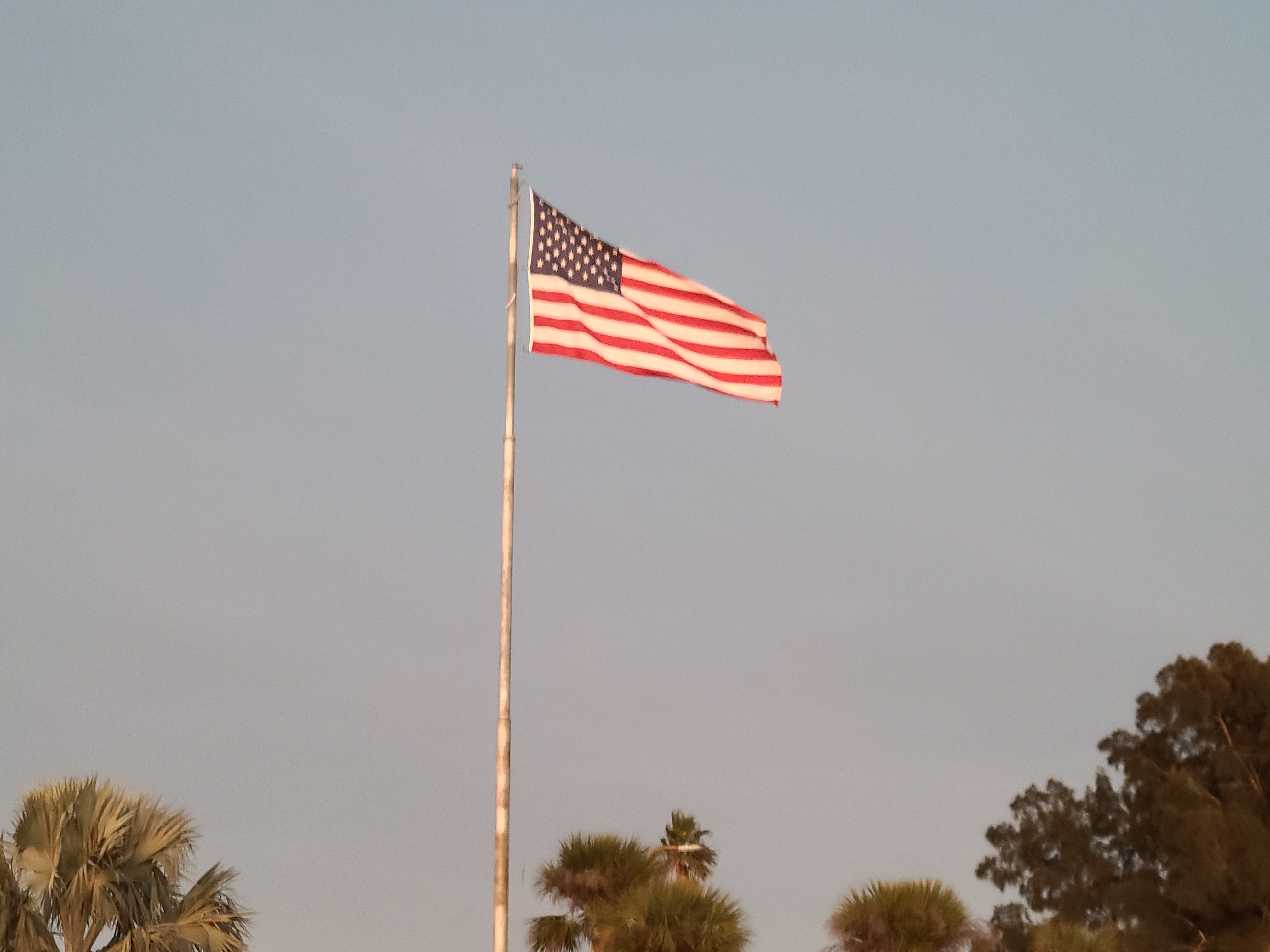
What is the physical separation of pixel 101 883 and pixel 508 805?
26.7ft

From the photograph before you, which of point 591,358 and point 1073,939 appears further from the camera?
point 1073,939

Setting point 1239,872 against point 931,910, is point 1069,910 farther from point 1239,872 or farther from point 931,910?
point 931,910

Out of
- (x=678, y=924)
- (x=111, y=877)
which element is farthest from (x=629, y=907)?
(x=111, y=877)

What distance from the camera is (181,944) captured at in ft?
77.3

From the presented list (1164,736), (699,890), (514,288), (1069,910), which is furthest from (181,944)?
(1069,910)

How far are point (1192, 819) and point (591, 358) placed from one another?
36.9 meters

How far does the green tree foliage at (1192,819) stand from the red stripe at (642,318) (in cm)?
3422

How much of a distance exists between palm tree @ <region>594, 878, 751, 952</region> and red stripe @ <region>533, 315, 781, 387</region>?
17.9 m

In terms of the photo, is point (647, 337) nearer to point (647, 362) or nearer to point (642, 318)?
point (642, 318)

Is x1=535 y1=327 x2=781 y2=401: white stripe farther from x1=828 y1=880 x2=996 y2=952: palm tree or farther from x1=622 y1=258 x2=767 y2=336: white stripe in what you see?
x1=828 y1=880 x2=996 y2=952: palm tree

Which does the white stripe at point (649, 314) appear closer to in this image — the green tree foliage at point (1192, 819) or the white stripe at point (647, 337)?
the white stripe at point (647, 337)

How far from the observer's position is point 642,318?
2039 cm

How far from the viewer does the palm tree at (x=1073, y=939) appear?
48000 mm

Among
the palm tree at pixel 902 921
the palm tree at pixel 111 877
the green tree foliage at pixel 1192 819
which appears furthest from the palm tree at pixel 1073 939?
the palm tree at pixel 111 877
